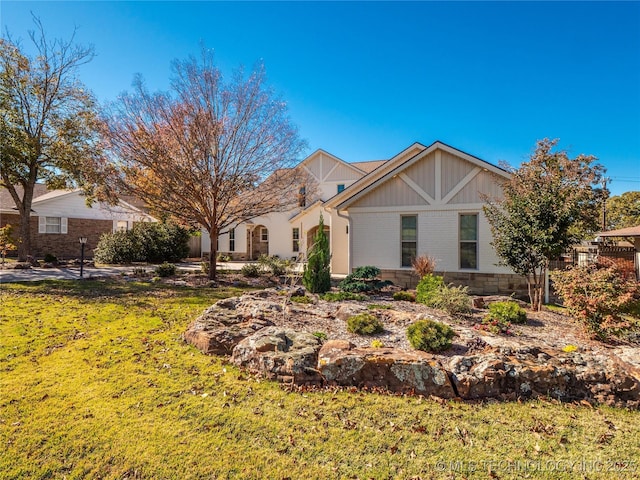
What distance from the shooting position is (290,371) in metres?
4.43

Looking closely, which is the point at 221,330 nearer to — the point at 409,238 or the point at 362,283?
the point at 362,283

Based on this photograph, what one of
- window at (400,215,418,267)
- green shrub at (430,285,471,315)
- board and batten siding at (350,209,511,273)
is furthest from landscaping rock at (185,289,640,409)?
window at (400,215,418,267)

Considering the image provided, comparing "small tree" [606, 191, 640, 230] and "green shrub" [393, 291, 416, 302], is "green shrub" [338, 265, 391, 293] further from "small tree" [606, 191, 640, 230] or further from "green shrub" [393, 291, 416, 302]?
"small tree" [606, 191, 640, 230]

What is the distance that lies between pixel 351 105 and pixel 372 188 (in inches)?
152

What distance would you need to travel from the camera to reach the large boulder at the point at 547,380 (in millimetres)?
4055

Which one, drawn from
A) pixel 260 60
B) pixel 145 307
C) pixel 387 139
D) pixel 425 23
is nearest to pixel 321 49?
pixel 260 60

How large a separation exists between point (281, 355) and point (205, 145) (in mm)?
8817

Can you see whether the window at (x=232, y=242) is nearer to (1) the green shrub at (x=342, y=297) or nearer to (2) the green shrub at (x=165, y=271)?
(2) the green shrub at (x=165, y=271)

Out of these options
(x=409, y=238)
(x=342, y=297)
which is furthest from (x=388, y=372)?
(x=409, y=238)

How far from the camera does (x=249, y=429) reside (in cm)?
334

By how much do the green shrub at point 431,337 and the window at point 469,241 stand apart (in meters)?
7.18

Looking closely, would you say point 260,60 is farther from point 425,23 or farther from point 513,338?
point 513,338

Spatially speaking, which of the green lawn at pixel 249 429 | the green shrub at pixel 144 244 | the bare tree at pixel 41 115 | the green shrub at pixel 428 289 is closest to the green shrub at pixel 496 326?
the green shrub at pixel 428 289

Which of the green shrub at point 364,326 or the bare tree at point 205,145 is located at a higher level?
the bare tree at point 205,145
